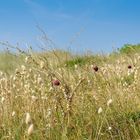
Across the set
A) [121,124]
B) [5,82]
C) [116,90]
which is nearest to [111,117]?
[121,124]

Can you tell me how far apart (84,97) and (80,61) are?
30.7 ft

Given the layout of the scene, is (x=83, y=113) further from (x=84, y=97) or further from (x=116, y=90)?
(x=116, y=90)

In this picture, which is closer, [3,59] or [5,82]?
[5,82]

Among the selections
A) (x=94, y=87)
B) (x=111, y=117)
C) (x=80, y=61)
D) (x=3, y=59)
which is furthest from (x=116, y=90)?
(x=3, y=59)

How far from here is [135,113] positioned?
15.6ft

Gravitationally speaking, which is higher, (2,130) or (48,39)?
(48,39)

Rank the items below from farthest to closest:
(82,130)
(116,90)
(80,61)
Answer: (80,61), (116,90), (82,130)

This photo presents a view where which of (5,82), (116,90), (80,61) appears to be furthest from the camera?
(80,61)

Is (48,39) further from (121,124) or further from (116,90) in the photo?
(121,124)

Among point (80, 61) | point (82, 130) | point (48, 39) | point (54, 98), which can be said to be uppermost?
point (80, 61)

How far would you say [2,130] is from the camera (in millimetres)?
4395

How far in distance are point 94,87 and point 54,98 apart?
3.57ft

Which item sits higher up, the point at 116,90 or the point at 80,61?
the point at 80,61

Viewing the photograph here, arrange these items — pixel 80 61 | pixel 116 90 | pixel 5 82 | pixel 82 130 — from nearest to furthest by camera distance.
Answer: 1. pixel 82 130
2. pixel 116 90
3. pixel 5 82
4. pixel 80 61
